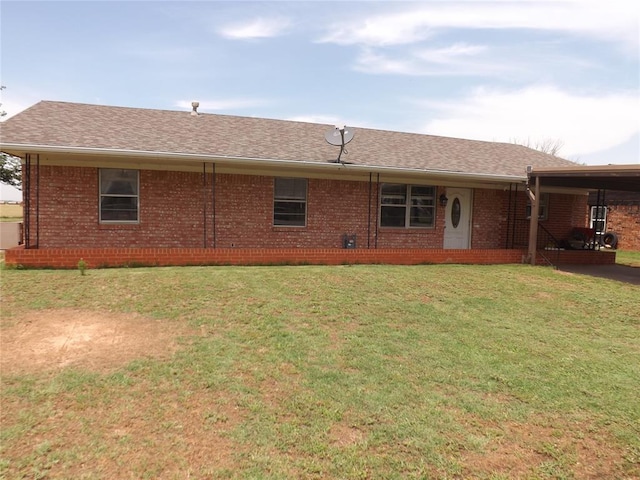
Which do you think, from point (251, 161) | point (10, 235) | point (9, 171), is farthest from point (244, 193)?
point (9, 171)

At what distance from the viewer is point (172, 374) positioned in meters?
4.65

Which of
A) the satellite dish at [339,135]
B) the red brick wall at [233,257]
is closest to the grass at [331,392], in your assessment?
the red brick wall at [233,257]

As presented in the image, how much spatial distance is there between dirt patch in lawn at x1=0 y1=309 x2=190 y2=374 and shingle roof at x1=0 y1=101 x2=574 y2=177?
18.3ft

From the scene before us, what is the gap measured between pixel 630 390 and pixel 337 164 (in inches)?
339

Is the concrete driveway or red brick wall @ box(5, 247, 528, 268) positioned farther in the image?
the concrete driveway

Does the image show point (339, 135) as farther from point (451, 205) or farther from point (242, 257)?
point (451, 205)

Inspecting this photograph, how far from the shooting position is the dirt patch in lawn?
4.83 metres

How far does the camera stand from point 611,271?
12570 millimetres

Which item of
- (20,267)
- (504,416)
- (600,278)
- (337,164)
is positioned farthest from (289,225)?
(504,416)

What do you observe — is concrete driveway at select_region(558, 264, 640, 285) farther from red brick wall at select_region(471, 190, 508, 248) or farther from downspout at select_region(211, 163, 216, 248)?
downspout at select_region(211, 163, 216, 248)

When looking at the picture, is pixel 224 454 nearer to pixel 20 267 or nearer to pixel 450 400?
pixel 450 400

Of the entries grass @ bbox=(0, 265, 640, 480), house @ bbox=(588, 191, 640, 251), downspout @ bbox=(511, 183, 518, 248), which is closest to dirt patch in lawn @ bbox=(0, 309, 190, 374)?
grass @ bbox=(0, 265, 640, 480)

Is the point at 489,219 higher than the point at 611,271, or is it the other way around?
the point at 489,219

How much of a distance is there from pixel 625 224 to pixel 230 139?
18.4m
